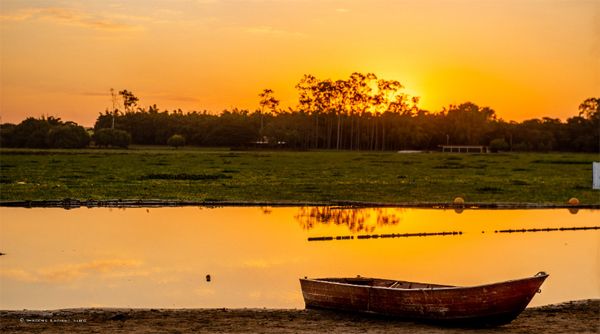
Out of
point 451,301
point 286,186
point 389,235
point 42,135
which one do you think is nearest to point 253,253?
point 389,235

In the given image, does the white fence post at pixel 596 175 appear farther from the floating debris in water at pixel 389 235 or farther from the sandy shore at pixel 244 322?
the sandy shore at pixel 244 322

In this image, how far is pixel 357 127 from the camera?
163875 mm

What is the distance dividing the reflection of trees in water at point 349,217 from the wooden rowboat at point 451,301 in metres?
15.0

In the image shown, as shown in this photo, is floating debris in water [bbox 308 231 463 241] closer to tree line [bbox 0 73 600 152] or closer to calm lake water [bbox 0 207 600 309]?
calm lake water [bbox 0 207 600 309]

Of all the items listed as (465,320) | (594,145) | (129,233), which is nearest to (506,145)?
(594,145)

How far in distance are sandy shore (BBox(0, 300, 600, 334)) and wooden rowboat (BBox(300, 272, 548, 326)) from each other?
0.18 meters

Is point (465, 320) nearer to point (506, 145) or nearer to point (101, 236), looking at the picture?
point (101, 236)

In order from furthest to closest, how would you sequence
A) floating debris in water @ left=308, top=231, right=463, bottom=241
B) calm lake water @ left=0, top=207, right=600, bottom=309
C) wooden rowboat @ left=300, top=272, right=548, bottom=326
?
floating debris in water @ left=308, top=231, right=463, bottom=241, calm lake water @ left=0, top=207, right=600, bottom=309, wooden rowboat @ left=300, top=272, right=548, bottom=326

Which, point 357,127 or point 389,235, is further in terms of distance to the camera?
point 357,127

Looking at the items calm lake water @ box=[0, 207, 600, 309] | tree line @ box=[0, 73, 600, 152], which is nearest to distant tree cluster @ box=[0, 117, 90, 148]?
tree line @ box=[0, 73, 600, 152]

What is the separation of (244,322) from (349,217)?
19.9 metres

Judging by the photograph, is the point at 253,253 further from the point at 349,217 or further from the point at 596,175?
the point at 349,217

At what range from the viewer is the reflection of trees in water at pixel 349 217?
31656 millimetres

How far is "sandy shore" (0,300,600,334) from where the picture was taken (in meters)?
14.2
